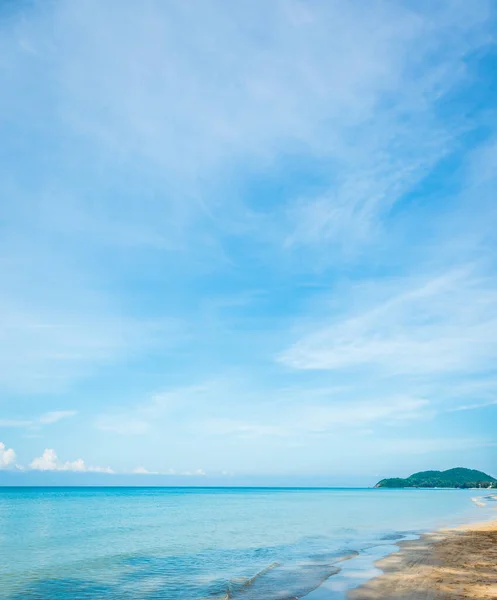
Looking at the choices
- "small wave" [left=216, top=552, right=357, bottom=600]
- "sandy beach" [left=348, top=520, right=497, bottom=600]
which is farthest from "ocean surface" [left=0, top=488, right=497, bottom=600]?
"sandy beach" [left=348, top=520, right=497, bottom=600]

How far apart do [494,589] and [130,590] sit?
1370cm

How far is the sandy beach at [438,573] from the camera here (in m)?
16.6

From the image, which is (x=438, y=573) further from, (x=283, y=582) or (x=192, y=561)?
(x=192, y=561)

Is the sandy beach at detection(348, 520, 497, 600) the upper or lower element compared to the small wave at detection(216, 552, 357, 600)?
upper

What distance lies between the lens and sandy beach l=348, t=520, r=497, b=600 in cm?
1660

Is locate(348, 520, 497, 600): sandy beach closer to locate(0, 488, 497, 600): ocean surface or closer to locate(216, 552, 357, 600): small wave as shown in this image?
locate(0, 488, 497, 600): ocean surface

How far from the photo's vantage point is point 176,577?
22094 millimetres

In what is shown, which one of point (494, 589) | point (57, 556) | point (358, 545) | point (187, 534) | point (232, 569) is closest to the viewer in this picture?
point (494, 589)

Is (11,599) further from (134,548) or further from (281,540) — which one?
(281,540)

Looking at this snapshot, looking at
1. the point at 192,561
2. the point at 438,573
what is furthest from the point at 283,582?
the point at 192,561

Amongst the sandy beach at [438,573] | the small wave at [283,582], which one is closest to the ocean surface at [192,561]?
the small wave at [283,582]

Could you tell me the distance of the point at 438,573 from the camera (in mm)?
20203

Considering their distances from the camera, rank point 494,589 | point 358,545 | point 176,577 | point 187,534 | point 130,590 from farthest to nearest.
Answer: point 187,534 → point 358,545 → point 176,577 → point 130,590 → point 494,589

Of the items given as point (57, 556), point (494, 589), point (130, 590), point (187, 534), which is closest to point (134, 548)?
point (57, 556)
